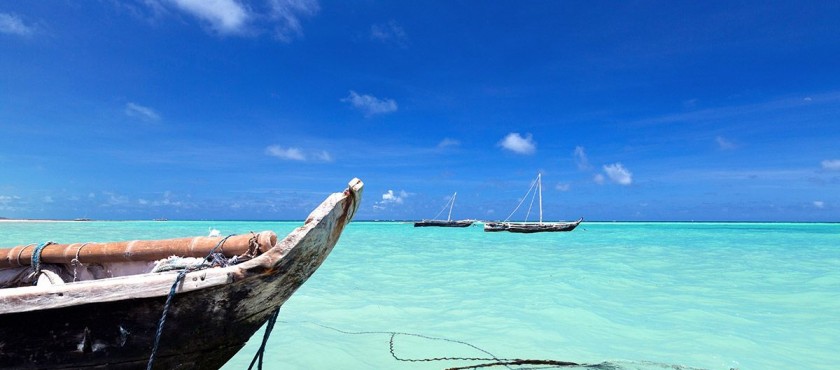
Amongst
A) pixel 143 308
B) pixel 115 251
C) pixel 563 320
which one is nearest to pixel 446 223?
pixel 563 320

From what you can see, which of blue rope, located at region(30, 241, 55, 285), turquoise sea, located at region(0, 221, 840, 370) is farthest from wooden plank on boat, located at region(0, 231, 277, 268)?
turquoise sea, located at region(0, 221, 840, 370)

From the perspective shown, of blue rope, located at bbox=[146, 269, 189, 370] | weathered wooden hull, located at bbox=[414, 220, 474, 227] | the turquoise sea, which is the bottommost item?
the turquoise sea

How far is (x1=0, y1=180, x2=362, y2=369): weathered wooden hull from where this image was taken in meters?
2.41

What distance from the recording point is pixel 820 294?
9117mm

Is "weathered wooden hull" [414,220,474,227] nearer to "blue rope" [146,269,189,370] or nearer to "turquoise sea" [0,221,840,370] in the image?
"turquoise sea" [0,221,840,370]

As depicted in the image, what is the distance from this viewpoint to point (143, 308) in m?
2.52

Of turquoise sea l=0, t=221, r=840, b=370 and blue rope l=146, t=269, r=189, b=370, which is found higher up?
blue rope l=146, t=269, r=189, b=370

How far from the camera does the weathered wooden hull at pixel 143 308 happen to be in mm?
2412

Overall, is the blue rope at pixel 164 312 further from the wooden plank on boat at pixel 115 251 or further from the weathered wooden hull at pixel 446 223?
the weathered wooden hull at pixel 446 223

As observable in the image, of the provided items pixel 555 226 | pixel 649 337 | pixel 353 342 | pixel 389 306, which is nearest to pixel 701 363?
pixel 649 337

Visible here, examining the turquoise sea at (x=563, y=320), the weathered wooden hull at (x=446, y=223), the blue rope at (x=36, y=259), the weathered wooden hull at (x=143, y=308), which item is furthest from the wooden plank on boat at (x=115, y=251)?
the weathered wooden hull at (x=446, y=223)

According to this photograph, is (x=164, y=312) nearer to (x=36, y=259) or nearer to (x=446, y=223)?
(x=36, y=259)

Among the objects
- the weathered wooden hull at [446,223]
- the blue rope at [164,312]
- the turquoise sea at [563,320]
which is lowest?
the turquoise sea at [563,320]

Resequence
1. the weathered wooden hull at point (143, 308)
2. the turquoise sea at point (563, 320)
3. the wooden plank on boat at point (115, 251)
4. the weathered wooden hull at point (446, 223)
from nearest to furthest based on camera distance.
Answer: the weathered wooden hull at point (143, 308)
the wooden plank on boat at point (115, 251)
the turquoise sea at point (563, 320)
the weathered wooden hull at point (446, 223)
